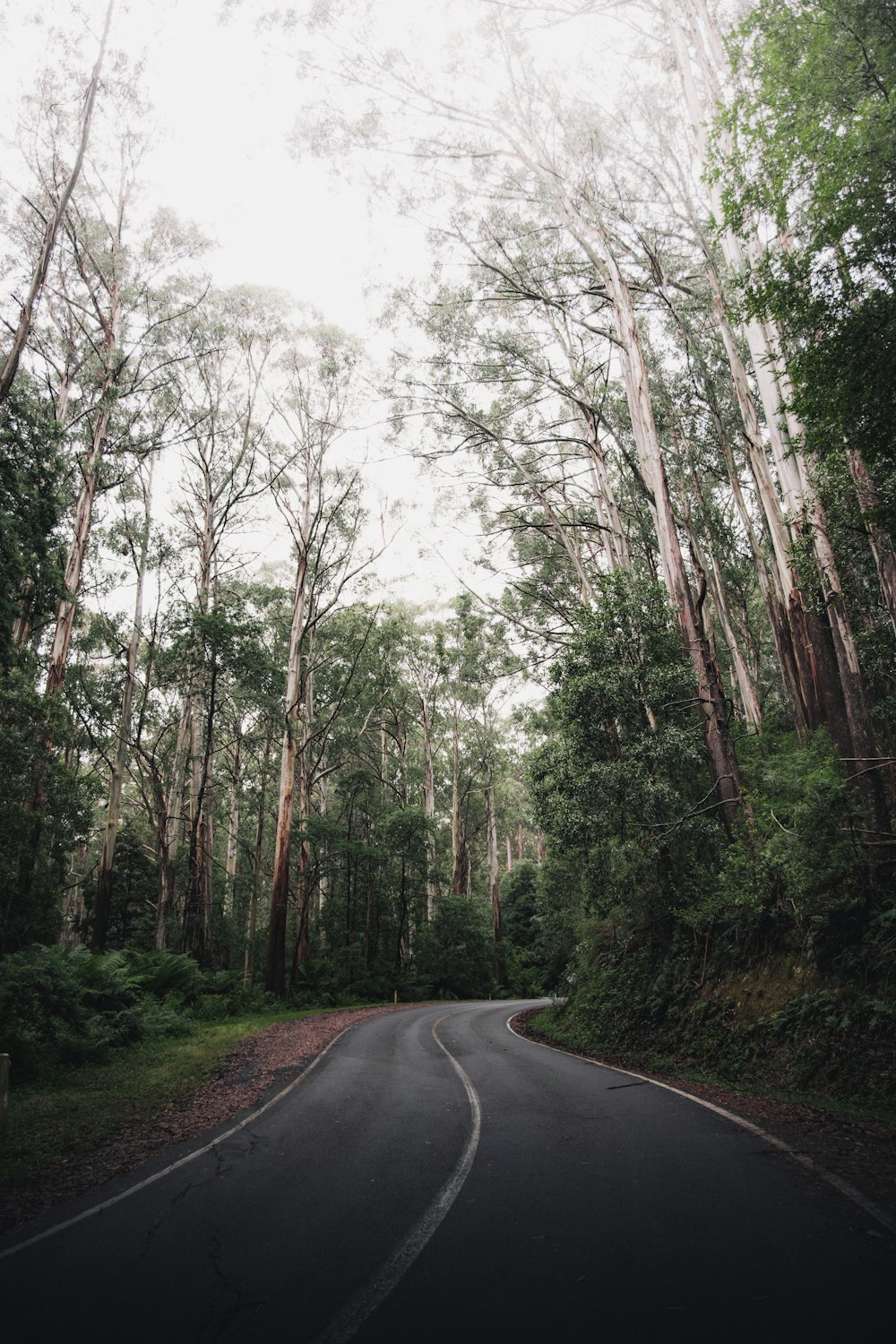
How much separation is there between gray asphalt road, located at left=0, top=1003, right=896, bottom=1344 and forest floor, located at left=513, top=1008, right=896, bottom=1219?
36cm

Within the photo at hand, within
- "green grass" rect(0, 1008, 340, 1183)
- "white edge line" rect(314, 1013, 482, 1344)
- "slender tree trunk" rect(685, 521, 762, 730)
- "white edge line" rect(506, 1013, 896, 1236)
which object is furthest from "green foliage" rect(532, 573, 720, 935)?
"slender tree trunk" rect(685, 521, 762, 730)

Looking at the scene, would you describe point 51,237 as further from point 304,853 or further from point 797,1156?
point 304,853

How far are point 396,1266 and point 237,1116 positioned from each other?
476 centimetres

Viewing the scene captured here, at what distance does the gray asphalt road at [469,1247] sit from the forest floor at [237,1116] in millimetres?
416

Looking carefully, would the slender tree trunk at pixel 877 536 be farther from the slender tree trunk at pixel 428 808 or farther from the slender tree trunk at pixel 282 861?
the slender tree trunk at pixel 428 808

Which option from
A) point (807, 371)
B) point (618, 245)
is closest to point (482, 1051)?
point (807, 371)

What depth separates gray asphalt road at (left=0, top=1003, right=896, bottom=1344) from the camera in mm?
3000

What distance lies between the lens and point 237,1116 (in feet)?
24.0

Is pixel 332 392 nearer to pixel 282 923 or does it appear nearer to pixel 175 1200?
pixel 282 923

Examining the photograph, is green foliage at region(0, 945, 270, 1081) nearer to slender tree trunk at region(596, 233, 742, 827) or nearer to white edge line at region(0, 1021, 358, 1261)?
white edge line at region(0, 1021, 358, 1261)

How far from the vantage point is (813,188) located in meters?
6.20

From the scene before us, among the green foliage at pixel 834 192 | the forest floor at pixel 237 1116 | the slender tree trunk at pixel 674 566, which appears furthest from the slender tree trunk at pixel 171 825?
the green foliage at pixel 834 192

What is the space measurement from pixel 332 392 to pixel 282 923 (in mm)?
17877

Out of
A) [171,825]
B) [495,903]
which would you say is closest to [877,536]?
[171,825]
